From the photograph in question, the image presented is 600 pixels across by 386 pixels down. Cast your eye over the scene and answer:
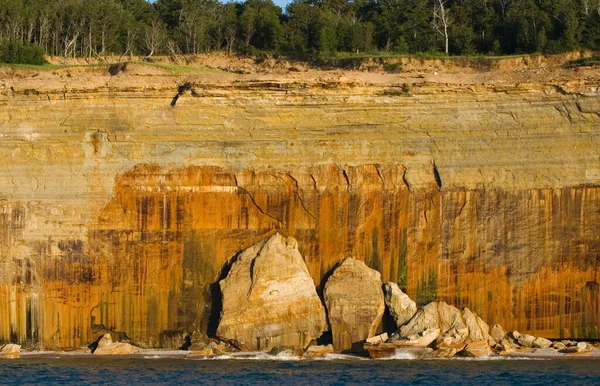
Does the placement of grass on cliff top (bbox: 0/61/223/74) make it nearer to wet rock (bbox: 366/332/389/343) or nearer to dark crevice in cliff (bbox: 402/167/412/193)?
dark crevice in cliff (bbox: 402/167/412/193)

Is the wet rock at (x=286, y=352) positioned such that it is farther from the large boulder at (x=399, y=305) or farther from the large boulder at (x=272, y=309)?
the large boulder at (x=399, y=305)

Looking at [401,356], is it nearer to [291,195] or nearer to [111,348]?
[291,195]

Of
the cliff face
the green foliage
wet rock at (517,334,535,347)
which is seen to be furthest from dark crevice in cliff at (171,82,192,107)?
the green foliage

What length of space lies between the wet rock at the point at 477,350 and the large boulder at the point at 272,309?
289cm

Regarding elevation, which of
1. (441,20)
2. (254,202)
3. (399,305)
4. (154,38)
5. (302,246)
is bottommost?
(399,305)

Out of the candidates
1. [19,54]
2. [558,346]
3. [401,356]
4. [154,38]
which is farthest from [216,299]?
[154,38]

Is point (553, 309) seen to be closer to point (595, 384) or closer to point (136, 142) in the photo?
point (595, 384)

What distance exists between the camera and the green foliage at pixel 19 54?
30.5 metres

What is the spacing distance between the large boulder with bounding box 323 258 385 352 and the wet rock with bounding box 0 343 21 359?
6356 millimetres

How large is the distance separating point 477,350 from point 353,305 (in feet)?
8.56

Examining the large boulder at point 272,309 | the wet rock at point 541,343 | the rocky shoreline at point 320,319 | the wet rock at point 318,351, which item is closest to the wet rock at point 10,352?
the rocky shoreline at point 320,319

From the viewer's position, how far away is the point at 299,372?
18984 mm

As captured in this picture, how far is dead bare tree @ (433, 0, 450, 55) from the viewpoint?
3262cm

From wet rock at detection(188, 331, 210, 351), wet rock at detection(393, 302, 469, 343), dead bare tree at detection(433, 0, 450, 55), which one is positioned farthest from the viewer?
dead bare tree at detection(433, 0, 450, 55)
